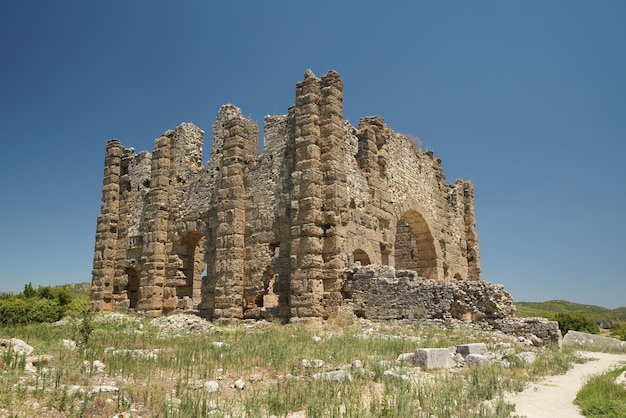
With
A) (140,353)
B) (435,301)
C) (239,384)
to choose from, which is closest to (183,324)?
(140,353)

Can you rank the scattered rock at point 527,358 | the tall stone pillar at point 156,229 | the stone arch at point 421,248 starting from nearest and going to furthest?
the scattered rock at point 527,358, the tall stone pillar at point 156,229, the stone arch at point 421,248

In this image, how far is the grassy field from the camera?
4.85 metres

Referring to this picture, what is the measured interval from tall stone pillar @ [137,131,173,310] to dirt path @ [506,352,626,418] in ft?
40.8

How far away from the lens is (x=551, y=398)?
238 inches

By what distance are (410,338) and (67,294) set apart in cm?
2209

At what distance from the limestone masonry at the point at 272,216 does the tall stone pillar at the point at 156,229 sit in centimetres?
4

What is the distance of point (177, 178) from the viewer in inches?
672

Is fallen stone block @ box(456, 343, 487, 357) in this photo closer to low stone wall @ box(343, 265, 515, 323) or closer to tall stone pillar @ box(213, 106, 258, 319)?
low stone wall @ box(343, 265, 515, 323)

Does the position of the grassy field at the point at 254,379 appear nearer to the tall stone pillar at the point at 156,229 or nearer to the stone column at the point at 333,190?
the stone column at the point at 333,190

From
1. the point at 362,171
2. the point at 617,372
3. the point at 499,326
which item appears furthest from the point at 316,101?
the point at 617,372

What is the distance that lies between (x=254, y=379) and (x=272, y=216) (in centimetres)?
794

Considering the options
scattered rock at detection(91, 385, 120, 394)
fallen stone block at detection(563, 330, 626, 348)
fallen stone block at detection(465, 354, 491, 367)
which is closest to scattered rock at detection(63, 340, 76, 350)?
scattered rock at detection(91, 385, 120, 394)

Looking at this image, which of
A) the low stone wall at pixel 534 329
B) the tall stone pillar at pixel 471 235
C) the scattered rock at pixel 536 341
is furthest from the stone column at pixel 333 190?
the tall stone pillar at pixel 471 235

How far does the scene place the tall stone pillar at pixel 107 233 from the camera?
17.8 m
